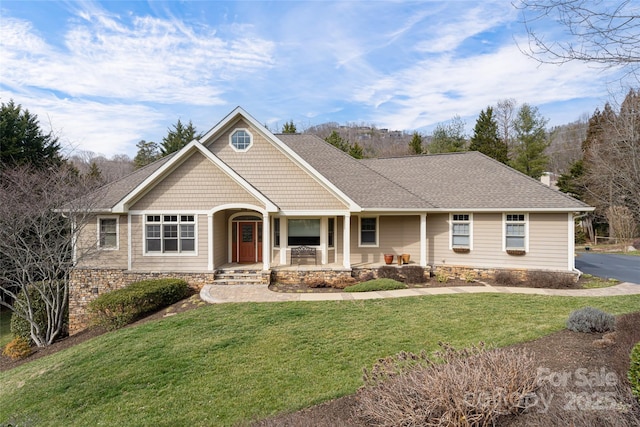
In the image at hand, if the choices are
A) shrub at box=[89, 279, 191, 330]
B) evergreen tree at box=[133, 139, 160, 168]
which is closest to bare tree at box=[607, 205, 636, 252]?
shrub at box=[89, 279, 191, 330]

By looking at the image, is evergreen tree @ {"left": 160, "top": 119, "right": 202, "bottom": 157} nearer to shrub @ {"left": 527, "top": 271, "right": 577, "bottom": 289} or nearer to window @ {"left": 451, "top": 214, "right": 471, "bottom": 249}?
window @ {"left": 451, "top": 214, "right": 471, "bottom": 249}

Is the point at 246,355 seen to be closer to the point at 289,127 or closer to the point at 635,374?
the point at 635,374

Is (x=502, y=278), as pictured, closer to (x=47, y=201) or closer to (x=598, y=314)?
(x=598, y=314)

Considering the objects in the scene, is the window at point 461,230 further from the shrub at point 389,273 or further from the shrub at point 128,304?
the shrub at point 128,304

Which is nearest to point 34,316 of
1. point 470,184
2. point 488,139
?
point 470,184

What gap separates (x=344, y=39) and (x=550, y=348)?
493 inches

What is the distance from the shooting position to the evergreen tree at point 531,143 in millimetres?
34156

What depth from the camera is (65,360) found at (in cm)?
816

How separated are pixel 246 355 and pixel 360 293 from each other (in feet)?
18.6

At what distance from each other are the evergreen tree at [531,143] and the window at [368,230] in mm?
26316

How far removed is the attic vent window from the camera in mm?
14648

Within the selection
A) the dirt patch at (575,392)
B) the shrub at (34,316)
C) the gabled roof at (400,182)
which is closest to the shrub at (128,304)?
the shrub at (34,316)

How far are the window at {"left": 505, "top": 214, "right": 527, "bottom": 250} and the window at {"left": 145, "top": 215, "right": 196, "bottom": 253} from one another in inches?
525

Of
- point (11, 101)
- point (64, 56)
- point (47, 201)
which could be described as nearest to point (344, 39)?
point (64, 56)
